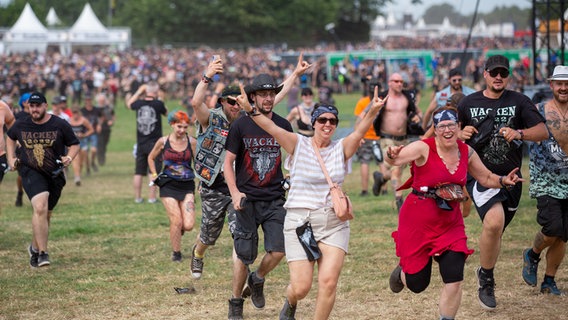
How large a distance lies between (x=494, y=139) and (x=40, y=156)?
5.10 meters

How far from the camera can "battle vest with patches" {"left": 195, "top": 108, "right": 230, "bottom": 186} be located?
8.55 m

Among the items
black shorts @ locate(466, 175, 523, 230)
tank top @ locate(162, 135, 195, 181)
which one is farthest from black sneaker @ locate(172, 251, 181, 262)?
black shorts @ locate(466, 175, 523, 230)

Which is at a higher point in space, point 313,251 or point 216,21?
point 216,21

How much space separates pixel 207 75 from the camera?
7906 millimetres

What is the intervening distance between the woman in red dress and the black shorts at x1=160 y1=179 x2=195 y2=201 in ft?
12.8

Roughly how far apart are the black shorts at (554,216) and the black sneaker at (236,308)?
2824 mm

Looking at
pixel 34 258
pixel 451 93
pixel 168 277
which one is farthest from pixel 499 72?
pixel 34 258

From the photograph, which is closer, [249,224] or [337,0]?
[249,224]

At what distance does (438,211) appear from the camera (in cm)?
695

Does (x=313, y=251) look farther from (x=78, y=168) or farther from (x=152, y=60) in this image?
(x=152, y=60)

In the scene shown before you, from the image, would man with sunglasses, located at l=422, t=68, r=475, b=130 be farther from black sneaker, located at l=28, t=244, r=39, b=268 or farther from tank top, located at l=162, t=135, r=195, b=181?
black sneaker, located at l=28, t=244, r=39, b=268

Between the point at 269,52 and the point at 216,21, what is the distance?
2067 cm

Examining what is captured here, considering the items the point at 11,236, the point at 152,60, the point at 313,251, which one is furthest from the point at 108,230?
the point at 152,60

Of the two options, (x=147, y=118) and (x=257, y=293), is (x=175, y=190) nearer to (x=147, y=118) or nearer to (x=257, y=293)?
(x=257, y=293)
